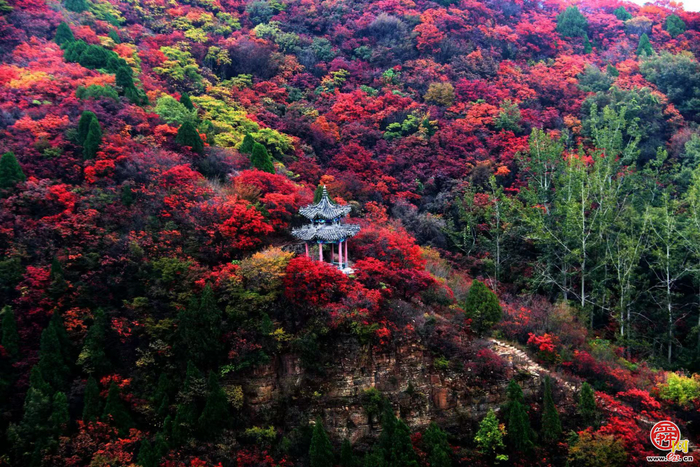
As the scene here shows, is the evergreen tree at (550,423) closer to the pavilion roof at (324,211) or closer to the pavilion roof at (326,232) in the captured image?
the pavilion roof at (326,232)

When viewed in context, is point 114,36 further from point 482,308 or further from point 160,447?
point 482,308

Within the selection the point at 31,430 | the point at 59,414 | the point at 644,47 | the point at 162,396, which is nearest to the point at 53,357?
the point at 59,414

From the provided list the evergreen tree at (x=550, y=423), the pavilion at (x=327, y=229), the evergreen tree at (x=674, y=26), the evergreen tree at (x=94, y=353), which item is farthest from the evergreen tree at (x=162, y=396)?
the evergreen tree at (x=674, y=26)

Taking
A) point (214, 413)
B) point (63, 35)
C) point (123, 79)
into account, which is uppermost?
point (63, 35)

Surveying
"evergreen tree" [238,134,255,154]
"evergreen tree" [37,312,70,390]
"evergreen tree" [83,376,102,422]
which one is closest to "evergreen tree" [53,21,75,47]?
"evergreen tree" [238,134,255,154]

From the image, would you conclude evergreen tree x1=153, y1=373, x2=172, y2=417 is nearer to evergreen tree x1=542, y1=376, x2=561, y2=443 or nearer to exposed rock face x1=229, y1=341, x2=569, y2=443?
exposed rock face x1=229, y1=341, x2=569, y2=443
